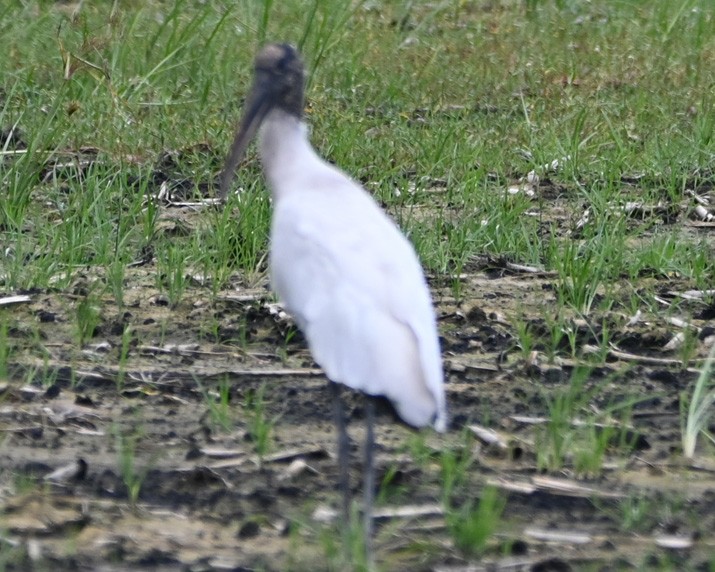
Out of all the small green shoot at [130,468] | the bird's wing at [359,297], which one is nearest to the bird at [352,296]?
the bird's wing at [359,297]

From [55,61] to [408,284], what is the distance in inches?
182

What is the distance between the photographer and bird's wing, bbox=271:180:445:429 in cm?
307

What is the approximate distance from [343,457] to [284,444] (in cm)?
46

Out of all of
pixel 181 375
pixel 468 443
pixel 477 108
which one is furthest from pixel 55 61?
pixel 468 443

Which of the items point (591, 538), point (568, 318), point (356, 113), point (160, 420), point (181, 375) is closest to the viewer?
point (591, 538)

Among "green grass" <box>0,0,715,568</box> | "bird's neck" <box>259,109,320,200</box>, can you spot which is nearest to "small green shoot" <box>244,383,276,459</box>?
"green grass" <box>0,0,715,568</box>

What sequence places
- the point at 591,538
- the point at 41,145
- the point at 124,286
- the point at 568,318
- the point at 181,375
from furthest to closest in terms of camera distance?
the point at 41,145
the point at 124,286
the point at 568,318
the point at 181,375
the point at 591,538

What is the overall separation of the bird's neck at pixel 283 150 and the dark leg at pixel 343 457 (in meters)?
0.56

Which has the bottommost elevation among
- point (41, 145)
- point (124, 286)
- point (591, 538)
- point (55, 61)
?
point (591, 538)

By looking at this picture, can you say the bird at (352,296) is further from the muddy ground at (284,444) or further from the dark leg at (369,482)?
the muddy ground at (284,444)

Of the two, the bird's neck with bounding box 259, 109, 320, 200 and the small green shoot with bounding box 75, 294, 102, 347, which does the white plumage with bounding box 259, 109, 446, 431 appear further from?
the small green shoot with bounding box 75, 294, 102, 347

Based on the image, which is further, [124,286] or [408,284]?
[124,286]

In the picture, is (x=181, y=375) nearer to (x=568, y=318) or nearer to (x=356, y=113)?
(x=568, y=318)

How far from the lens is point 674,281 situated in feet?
16.7
